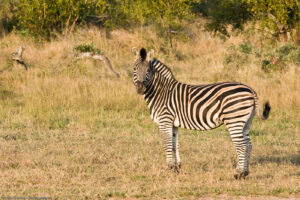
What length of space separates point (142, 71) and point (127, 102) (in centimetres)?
573

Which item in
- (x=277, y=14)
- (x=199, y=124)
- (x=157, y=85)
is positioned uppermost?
(x=277, y=14)

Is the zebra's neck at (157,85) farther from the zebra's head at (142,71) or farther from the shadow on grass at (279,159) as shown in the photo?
the shadow on grass at (279,159)

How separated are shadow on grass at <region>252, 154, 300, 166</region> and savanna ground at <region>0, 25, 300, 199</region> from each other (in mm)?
17

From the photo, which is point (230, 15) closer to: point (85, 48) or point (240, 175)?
point (85, 48)

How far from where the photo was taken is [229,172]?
7336mm

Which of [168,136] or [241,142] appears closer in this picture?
[241,142]

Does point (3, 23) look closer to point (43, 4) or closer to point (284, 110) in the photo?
point (43, 4)

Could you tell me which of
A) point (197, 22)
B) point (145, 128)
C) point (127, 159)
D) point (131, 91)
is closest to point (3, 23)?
point (197, 22)

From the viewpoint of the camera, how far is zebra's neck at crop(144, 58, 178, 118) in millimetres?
7602

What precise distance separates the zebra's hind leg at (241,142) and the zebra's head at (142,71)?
A: 53.2 inches

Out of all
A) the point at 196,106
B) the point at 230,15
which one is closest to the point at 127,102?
the point at 196,106

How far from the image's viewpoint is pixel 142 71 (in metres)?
7.45

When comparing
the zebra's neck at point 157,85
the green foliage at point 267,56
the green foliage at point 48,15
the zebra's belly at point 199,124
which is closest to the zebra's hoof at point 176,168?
the zebra's belly at point 199,124

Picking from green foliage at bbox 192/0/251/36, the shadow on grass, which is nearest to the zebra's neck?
the shadow on grass
